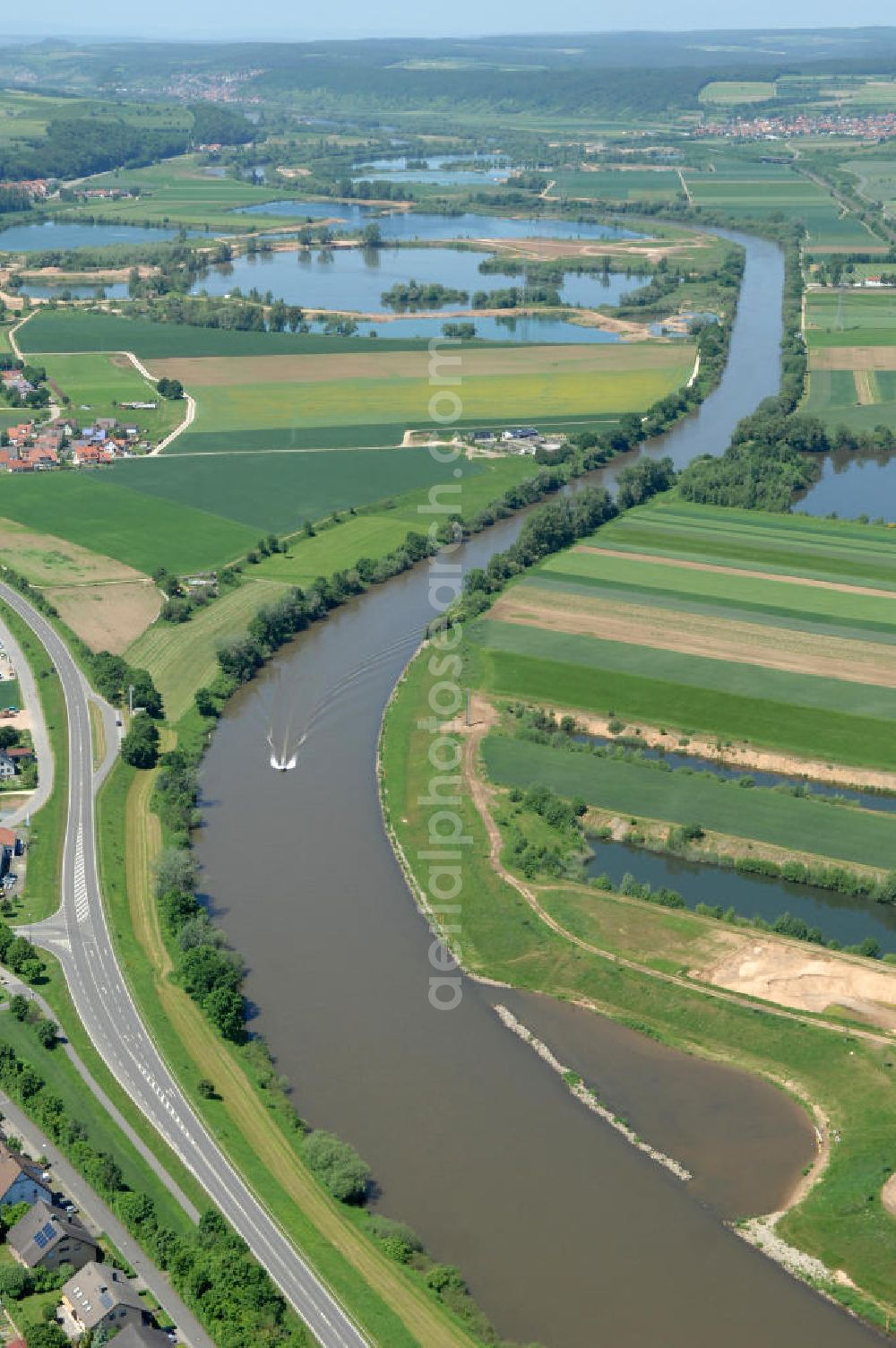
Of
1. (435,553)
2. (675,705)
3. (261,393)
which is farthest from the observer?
(261,393)

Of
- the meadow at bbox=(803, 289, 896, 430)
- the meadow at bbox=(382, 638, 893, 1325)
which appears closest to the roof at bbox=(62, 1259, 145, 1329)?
the meadow at bbox=(382, 638, 893, 1325)

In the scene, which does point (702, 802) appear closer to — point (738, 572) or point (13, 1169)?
point (738, 572)

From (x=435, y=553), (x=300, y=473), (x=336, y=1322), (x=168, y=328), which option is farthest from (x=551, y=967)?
(x=168, y=328)

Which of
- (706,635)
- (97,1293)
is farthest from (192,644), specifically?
(97,1293)

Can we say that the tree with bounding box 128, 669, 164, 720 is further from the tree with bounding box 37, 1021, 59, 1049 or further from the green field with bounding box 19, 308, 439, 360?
the green field with bounding box 19, 308, 439, 360

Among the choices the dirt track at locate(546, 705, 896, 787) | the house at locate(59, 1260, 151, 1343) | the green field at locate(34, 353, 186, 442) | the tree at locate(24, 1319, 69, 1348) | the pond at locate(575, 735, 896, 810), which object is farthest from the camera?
the green field at locate(34, 353, 186, 442)

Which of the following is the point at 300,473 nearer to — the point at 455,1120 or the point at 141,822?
the point at 141,822

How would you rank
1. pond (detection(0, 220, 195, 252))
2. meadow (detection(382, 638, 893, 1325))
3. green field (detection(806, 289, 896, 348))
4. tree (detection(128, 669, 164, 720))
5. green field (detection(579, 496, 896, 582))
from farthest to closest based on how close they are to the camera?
pond (detection(0, 220, 195, 252)) < green field (detection(806, 289, 896, 348)) < green field (detection(579, 496, 896, 582)) < tree (detection(128, 669, 164, 720)) < meadow (detection(382, 638, 893, 1325))
